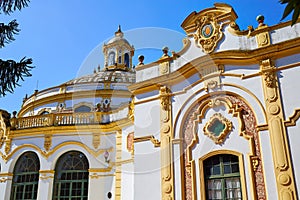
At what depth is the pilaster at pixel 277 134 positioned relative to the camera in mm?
9102

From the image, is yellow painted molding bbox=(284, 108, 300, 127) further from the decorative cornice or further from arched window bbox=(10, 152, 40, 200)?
arched window bbox=(10, 152, 40, 200)

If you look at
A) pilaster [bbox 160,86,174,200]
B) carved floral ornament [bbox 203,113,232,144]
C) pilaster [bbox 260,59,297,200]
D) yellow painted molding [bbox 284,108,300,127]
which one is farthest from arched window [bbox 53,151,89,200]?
yellow painted molding [bbox 284,108,300,127]

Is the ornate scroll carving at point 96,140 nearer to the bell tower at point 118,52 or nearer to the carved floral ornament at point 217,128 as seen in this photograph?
the carved floral ornament at point 217,128

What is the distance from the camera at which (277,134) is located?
A: 9.64 metres

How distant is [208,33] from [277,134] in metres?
4.72

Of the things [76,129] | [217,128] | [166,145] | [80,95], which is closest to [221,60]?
[217,128]

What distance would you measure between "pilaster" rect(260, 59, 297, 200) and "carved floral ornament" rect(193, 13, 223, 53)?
211cm

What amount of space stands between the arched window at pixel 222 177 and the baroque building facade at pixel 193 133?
Answer: 1.3 inches

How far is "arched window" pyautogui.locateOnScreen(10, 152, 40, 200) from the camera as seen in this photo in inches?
621

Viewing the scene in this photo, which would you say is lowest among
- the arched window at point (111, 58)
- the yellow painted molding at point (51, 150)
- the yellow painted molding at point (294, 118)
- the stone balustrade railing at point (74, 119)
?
the yellow painted molding at point (294, 118)

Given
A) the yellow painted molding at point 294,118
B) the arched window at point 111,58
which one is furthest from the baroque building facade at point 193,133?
the arched window at point 111,58

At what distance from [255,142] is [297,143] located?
123 cm

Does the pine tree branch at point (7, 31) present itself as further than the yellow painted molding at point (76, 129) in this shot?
No

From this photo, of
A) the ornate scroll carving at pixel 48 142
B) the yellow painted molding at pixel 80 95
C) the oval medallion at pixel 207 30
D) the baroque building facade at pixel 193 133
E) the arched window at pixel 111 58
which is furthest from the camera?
the arched window at pixel 111 58
